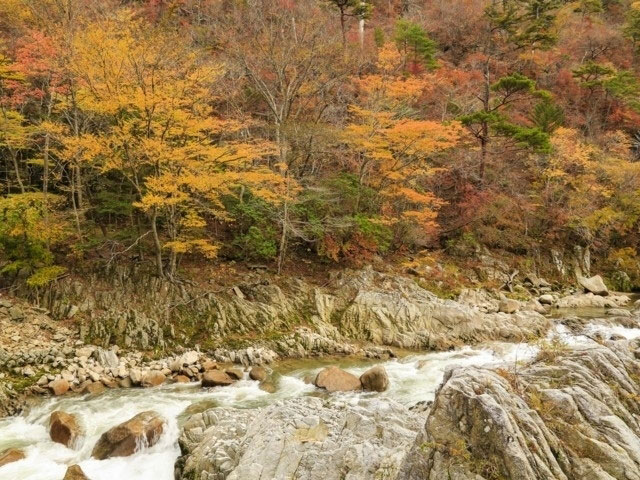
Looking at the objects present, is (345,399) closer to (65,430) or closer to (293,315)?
(293,315)

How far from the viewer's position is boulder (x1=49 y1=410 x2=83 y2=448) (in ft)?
31.4

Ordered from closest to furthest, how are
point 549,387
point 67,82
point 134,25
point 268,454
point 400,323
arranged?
point 549,387 → point 268,454 → point 67,82 → point 400,323 → point 134,25

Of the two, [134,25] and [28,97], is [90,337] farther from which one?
[134,25]

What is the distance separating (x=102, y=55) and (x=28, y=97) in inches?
267

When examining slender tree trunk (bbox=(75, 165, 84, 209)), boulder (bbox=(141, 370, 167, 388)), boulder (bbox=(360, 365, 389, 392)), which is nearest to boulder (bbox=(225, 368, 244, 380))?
boulder (bbox=(141, 370, 167, 388))

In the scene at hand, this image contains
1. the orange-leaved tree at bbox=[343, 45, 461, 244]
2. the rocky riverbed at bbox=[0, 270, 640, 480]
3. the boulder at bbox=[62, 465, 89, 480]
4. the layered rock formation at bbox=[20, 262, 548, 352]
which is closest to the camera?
the rocky riverbed at bbox=[0, 270, 640, 480]

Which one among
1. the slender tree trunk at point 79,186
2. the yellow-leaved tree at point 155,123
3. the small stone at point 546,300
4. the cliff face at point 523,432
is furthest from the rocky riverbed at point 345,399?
the yellow-leaved tree at point 155,123

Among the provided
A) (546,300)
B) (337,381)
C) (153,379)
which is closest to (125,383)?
(153,379)

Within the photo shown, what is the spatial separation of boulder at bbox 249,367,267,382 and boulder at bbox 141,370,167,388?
2561 millimetres

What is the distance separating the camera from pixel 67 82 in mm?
16344

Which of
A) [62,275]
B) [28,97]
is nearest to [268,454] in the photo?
[62,275]

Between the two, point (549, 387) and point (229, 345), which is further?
point (229, 345)

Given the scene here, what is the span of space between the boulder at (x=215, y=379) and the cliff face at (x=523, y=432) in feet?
26.3

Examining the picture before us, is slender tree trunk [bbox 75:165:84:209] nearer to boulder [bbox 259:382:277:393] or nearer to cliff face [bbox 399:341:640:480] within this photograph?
boulder [bbox 259:382:277:393]
